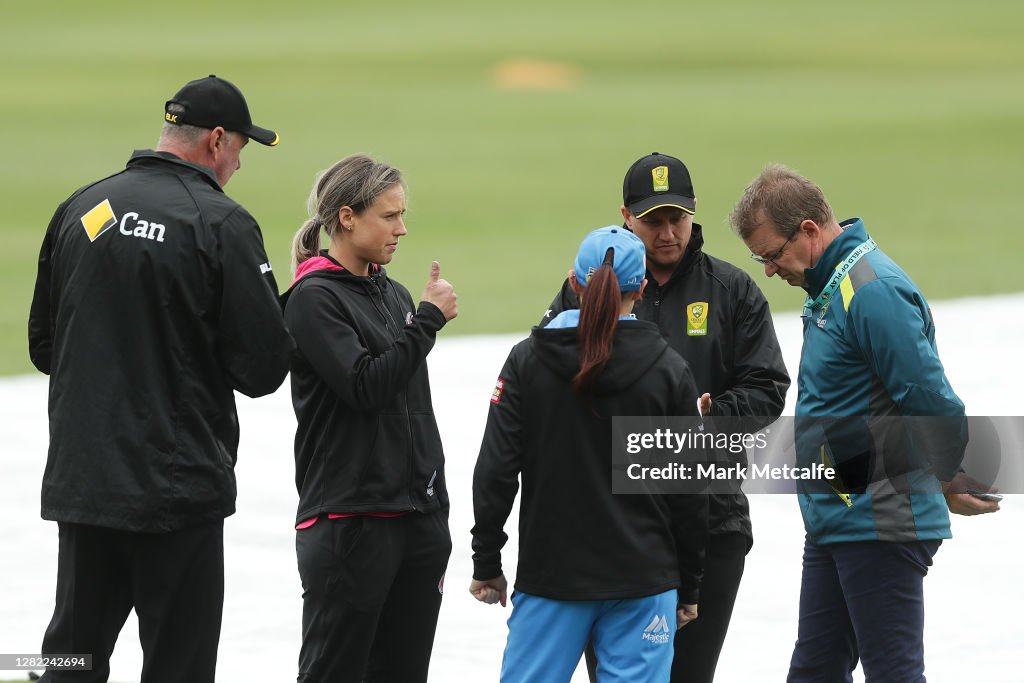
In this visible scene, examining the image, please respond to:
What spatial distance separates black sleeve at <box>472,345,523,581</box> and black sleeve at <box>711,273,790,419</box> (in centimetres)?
74

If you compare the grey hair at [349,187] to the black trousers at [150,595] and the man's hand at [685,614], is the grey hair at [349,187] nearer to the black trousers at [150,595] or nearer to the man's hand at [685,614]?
the black trousers at [150,595]

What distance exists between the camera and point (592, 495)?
3.43 meters

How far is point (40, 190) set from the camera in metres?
18.2

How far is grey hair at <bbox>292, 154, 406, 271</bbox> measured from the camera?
12.8ft

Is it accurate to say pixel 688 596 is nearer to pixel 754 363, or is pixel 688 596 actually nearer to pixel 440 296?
pixel 754 363

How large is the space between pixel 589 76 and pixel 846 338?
26.2m

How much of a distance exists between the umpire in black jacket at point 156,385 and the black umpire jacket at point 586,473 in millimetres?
635

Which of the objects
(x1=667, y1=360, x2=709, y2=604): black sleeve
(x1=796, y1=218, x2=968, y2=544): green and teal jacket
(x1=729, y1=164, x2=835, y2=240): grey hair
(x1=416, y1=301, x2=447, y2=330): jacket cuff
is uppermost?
(x1=729, y1=164, x2=835, y2=240): grey hair

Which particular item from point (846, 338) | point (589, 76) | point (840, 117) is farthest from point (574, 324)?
point (589, 76)

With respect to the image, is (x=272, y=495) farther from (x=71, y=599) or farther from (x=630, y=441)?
(x=630, y=441)

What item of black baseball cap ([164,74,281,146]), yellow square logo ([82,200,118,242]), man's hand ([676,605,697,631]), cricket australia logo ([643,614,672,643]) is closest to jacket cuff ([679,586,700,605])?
man's hand ([676,605,697,631])

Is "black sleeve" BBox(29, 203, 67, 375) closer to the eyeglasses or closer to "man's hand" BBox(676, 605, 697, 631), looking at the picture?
"man's hand" BBox(676, 605, 697, 631)

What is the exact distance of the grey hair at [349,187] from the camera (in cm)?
391

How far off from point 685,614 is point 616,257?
0.97 metres
